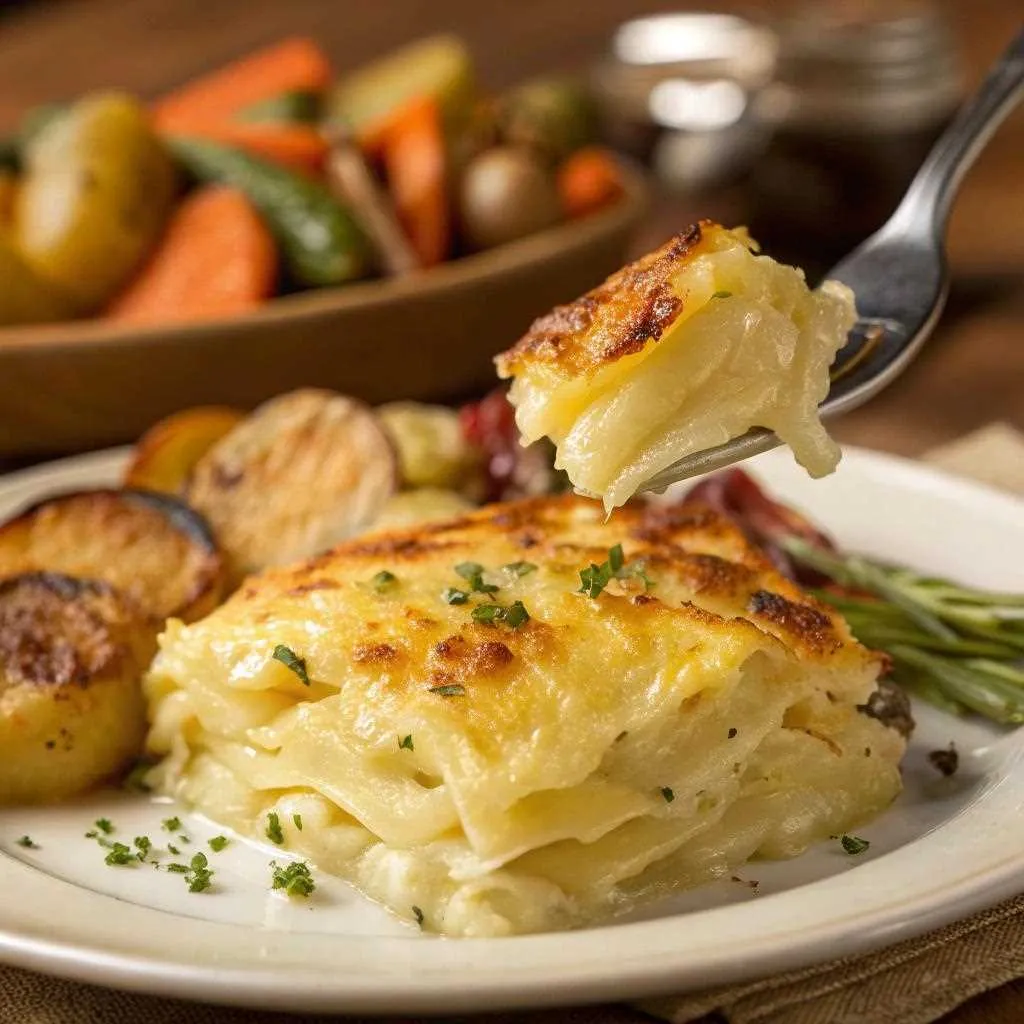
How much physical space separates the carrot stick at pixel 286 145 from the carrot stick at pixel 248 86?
592 millimetres

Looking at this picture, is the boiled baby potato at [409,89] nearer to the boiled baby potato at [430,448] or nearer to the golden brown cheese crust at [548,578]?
the boiled baby potato at [430,448]

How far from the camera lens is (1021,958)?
8.30 feet

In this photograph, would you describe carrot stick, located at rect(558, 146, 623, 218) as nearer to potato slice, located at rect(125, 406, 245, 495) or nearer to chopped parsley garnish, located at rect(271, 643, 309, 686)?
potato slice, located at rect(125, 406, 245, 495)

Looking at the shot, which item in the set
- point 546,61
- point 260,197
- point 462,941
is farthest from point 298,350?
point 546,61

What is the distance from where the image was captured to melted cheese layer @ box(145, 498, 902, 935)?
2.55m

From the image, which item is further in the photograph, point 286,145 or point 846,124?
point 846,124

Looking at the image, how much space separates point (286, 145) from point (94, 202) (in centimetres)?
84

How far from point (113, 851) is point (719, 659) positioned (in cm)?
112

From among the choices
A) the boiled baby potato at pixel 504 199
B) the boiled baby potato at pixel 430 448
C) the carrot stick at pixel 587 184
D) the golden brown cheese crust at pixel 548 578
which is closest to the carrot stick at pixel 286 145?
the boiled baby potato at pixel 504 199

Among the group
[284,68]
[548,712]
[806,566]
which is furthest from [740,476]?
[284,68]

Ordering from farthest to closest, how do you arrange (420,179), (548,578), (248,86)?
(248,86) < (420,179) < (548,578)

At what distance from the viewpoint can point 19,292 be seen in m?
5.41

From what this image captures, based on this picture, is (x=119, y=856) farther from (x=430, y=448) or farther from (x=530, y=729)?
(x=430, y=448)

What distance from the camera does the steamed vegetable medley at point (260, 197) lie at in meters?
5.57
